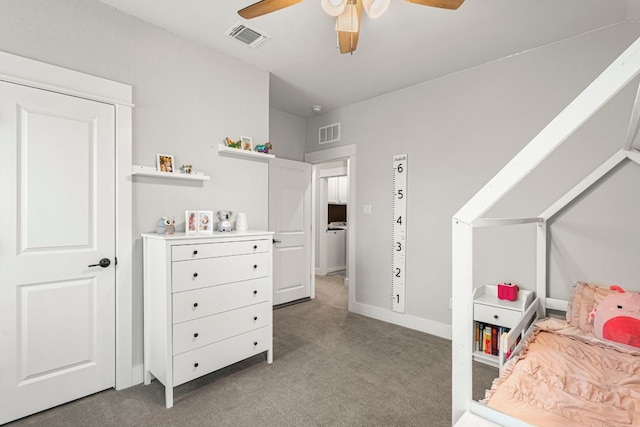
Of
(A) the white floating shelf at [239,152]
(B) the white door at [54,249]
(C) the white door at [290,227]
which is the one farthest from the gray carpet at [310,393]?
(A) the white floating shelf at [239,152]

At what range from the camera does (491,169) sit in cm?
289

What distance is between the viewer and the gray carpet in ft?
6.14

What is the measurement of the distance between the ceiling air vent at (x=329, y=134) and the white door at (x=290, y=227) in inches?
Result: 17.1

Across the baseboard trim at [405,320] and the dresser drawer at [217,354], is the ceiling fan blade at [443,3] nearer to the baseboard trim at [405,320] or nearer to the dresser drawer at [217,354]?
the dresser drawer at [217,354]

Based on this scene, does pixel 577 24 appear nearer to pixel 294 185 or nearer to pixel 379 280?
pixel 379 280

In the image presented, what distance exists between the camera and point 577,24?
2291 millimetres

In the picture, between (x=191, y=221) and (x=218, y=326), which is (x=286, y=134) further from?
(x=218, y=326)

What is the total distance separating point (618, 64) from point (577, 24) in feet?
7.17

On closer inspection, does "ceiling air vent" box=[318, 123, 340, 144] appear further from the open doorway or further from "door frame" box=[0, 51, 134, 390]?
"door frame" box=[0, 51, 134, 390]

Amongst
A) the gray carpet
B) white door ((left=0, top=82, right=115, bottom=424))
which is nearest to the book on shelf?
the gray carpet

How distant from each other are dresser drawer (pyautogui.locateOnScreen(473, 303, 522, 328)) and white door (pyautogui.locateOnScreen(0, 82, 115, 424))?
2776 millimetres

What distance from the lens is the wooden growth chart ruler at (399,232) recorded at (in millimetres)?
3480

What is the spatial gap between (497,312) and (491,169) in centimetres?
126

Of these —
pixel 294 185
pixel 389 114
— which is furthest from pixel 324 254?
pixel 389 114
